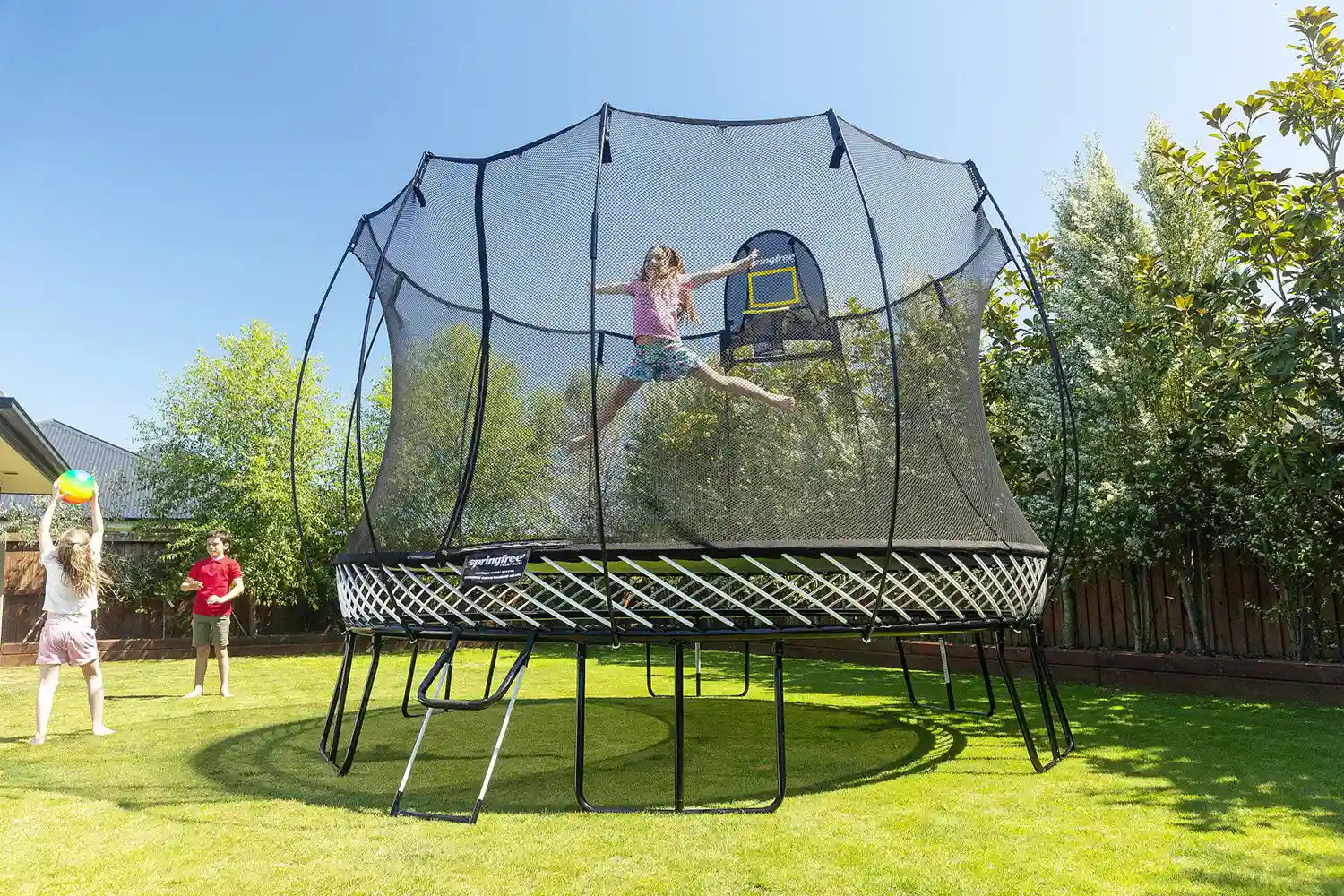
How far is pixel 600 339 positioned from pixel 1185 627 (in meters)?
5.85

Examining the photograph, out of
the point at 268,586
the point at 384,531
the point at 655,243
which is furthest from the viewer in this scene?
the point at 268,586

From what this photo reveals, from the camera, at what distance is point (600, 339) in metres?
3.69

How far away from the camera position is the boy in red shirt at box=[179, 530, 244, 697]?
21.8 ft

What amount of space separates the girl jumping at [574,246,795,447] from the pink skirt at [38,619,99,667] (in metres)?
2.91

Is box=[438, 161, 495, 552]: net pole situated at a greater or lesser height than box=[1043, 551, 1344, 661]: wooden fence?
greater

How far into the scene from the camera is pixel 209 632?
6.66 meters

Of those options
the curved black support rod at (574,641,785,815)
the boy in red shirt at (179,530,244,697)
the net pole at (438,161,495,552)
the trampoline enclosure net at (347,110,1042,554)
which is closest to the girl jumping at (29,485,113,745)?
the trampoline enclosure net at (347,110,1042,554)

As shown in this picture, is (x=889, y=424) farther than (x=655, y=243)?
Yes

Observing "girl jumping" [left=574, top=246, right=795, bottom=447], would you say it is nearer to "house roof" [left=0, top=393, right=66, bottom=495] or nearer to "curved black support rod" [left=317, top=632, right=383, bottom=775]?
"curved black support rod" [left=317, top=632, right=383, bottom=775]

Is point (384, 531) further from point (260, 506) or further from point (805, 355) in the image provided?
point (260, 506)

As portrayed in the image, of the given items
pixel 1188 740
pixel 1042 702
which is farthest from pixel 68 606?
pixel 1188 740

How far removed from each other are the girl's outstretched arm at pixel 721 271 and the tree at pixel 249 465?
9.50 m

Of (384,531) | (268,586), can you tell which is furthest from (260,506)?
(384,531)

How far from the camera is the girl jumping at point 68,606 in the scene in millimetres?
4520
